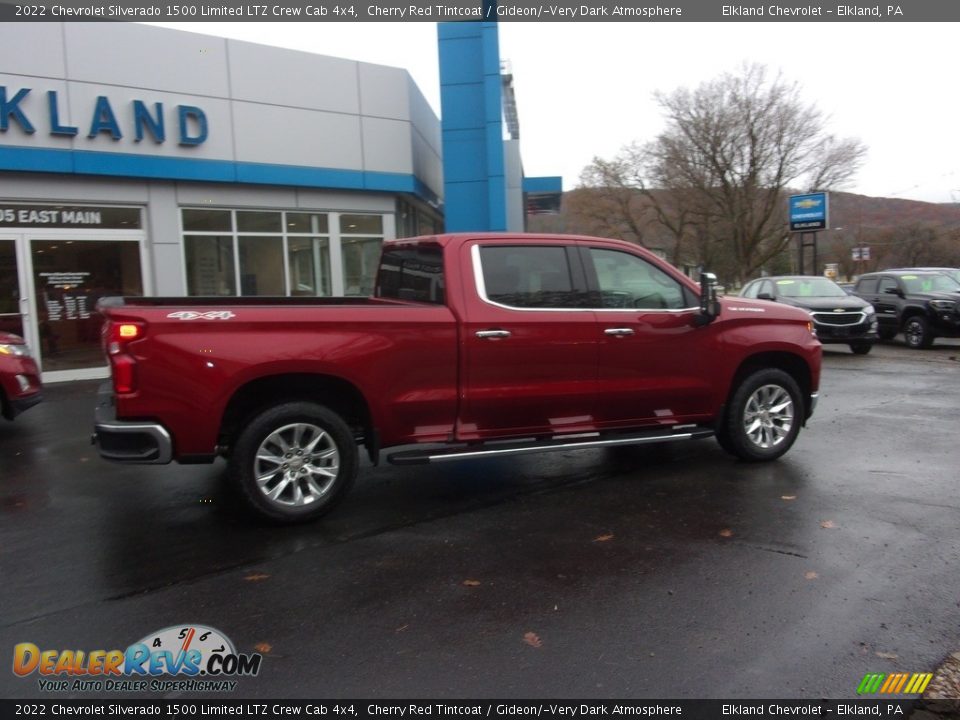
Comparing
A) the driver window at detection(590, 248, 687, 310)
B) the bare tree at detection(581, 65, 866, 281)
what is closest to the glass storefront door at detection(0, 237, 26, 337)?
the driver window at detection(590, 248, 687, 310)

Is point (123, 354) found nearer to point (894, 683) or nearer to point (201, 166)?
point (894, 683)

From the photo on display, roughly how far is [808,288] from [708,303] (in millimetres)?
11029

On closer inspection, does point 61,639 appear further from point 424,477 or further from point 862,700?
point 862,700

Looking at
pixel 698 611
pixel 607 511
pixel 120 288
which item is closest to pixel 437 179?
pixel 120 288

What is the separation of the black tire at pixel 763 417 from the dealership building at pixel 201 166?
10.1 metres

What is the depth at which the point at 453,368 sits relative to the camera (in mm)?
5090

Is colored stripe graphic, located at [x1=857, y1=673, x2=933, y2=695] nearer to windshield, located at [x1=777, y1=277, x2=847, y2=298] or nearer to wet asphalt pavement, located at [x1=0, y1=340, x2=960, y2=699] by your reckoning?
wet asphalt pavement, located at [x1=0, y1=340, x2=960, y2=699]

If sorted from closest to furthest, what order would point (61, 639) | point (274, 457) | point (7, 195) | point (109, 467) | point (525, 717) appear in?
point (525, 717), point (61, 639), point (274, 457), point (109, 467), point (7, 195)

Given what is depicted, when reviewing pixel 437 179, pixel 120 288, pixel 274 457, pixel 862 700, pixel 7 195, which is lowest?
pixel 862 700

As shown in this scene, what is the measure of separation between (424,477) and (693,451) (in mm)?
2566

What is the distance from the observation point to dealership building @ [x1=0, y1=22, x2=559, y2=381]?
11656 mm

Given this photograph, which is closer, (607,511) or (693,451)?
(607,511)

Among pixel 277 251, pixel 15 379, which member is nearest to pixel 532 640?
pixel 15 379

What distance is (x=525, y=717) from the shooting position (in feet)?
9.12
